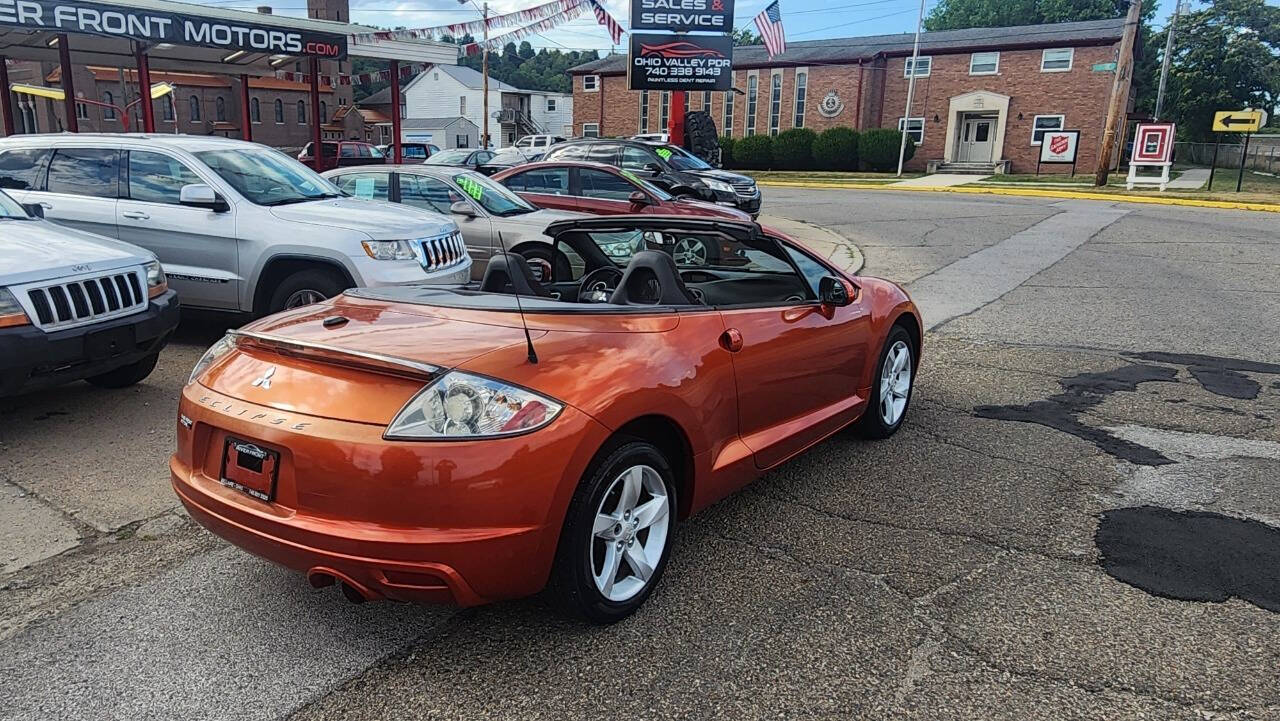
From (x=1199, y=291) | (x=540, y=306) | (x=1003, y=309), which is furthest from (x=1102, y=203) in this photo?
(x=540, y=306)

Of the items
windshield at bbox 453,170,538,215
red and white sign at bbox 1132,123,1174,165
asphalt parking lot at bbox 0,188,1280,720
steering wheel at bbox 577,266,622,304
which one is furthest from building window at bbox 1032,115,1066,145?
steering wheel at bbox 577,266,622,304

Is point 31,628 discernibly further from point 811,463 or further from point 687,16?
point 687,16

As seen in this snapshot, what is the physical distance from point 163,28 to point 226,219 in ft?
35.3

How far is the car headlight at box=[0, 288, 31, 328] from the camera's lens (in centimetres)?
467

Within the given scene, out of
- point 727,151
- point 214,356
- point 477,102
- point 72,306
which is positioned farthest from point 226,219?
point 477,102

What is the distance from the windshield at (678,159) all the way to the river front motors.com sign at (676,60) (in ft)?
20.4

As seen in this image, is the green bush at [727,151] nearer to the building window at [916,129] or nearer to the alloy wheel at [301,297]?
the building window at [916,129]

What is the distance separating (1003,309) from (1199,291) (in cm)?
292

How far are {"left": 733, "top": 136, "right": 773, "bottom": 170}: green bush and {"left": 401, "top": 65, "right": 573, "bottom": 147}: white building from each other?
35157 millimetres

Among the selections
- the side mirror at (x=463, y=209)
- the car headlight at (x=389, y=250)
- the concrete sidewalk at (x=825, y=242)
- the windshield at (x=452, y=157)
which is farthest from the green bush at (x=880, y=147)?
the car headlight at (x=389, y=250)

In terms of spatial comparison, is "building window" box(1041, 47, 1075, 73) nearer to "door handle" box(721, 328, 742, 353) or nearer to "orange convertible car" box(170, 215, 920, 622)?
"orange convertible car" box(170, 215, 920, 622)

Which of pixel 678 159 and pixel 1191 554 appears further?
pixel 678 159

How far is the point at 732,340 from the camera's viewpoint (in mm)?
3650

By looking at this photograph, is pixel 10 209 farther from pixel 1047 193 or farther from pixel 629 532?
pixel 1047 193
